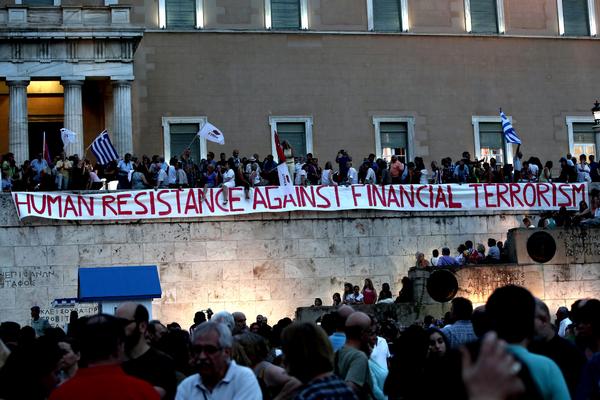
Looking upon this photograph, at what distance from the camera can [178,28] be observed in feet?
125

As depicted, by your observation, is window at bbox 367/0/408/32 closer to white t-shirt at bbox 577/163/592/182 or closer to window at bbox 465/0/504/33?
window at bbox 465/0/504/33

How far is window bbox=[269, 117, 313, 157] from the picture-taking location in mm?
38625

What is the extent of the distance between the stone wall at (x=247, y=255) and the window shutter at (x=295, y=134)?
323 inches

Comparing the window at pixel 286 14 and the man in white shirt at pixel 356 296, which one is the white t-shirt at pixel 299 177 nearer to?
the man in white shirt at pixel 356 296

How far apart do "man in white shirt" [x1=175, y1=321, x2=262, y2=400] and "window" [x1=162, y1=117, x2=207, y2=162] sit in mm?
29524

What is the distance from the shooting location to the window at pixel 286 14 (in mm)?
39156

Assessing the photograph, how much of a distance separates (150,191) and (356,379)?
66.9ft

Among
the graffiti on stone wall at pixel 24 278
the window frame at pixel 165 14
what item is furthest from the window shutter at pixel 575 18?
the graffiti on stone wall at pixel 24 278

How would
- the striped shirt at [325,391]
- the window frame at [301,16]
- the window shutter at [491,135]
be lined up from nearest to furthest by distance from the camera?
the striped shirt at [325,391] → the window frame at [301,16] → the window shutter at [491,135]

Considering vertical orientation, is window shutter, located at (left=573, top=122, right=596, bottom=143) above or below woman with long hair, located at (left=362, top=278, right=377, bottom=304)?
above

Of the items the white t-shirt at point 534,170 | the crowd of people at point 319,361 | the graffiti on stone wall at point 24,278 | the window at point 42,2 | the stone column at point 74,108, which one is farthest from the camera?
the window at point 42,2

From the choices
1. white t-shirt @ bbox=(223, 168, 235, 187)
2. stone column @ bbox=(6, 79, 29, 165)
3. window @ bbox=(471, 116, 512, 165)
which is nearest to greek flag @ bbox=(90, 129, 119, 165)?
white t-shirt @ bbox=(223, 168, 235, 187)

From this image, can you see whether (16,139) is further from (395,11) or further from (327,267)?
(395,11)

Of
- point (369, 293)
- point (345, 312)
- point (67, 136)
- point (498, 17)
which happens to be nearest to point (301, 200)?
point (369, 293)
